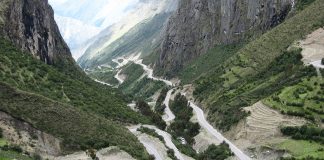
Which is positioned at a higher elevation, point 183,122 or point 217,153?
point 183,122

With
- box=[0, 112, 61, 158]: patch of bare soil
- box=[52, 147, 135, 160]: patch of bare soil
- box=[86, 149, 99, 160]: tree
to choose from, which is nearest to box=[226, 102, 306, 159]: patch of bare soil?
box=[52, 147, 135, 160]: patch of bare soil

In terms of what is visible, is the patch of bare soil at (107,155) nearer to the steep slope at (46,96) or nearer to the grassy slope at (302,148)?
the steep slope at (46,96)

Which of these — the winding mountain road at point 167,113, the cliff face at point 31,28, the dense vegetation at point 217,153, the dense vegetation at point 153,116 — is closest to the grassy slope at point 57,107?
the cliff face at point 31,28

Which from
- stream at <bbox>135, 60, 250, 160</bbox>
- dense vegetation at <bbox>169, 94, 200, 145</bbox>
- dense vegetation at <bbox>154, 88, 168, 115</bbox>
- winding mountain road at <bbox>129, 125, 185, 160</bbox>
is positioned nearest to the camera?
winding mountain road at <bbox>129, 125, 185, 160</bbox>

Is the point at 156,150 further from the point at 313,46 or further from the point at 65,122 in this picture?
the point at 313,46

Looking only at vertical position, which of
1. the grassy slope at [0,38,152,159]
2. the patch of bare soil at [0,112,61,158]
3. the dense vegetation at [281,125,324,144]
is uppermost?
the grassy slope at [0,38,152,159]

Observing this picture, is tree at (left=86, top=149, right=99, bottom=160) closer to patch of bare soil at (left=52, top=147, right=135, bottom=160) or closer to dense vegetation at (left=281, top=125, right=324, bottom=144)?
patch of bare soil at (left=52, top=147, right=135, bottom=160)

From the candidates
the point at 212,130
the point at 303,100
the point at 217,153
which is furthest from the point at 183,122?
the point at 303,100
